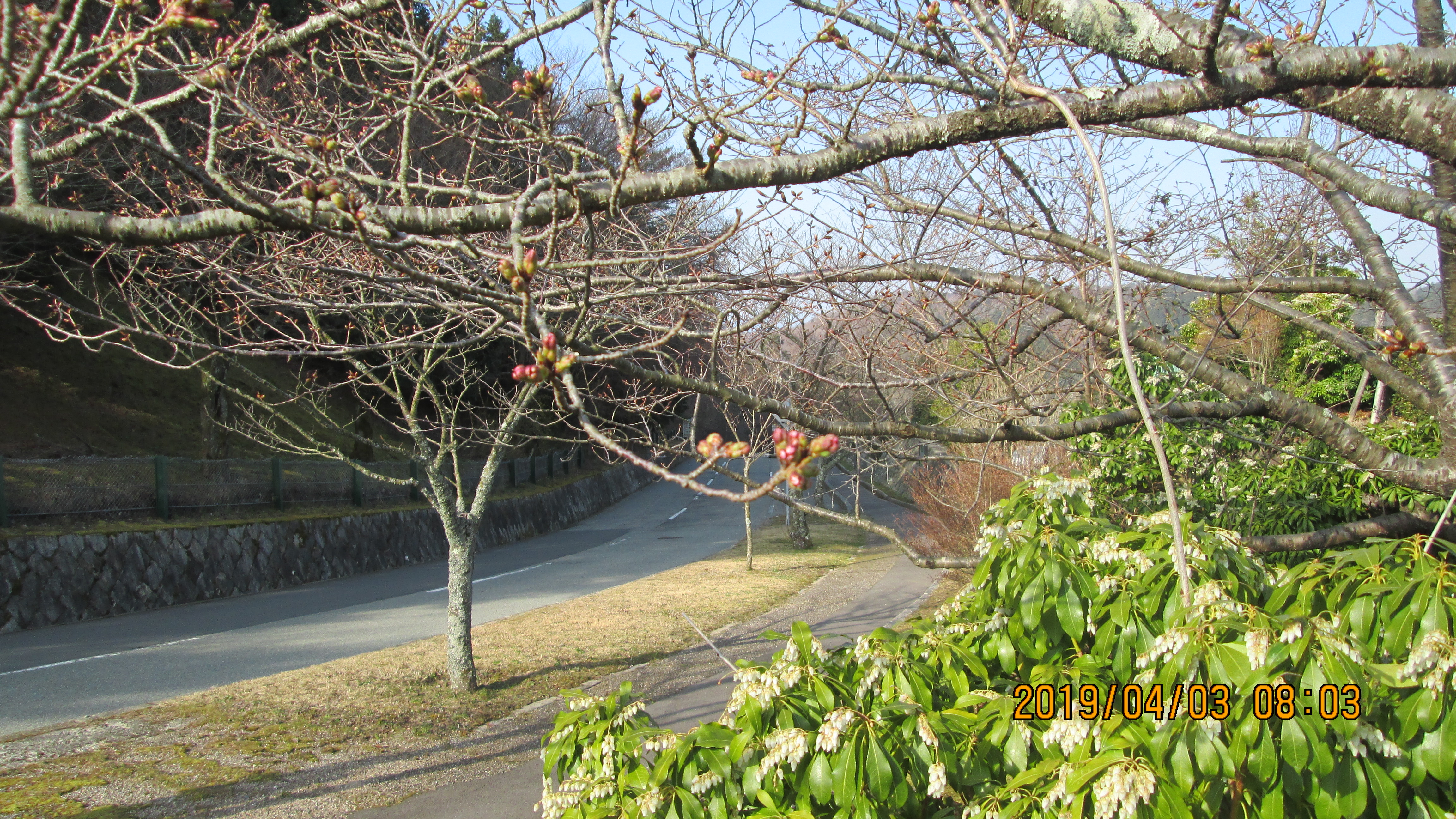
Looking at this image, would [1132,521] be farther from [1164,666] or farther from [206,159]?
[206,159]

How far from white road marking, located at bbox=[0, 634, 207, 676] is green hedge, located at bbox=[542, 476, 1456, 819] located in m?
7.76

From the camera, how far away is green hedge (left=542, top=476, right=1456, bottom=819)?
2.20 m

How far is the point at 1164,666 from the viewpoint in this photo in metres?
2.41

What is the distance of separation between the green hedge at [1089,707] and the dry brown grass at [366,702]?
394 cm

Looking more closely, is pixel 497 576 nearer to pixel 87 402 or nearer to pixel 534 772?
pixel 87 402

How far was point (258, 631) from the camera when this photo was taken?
10.4m

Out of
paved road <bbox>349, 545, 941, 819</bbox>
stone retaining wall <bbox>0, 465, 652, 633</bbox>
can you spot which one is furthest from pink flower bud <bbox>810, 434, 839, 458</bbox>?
stone retaining wall <bbox>0, 465, 652, 633</bbox>

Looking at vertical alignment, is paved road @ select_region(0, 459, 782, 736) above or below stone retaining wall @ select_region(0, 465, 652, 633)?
below

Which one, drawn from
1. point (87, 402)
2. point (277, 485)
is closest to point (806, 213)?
point (277, 485)

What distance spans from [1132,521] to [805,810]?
282 centimetres

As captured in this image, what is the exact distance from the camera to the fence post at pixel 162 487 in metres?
12.9
